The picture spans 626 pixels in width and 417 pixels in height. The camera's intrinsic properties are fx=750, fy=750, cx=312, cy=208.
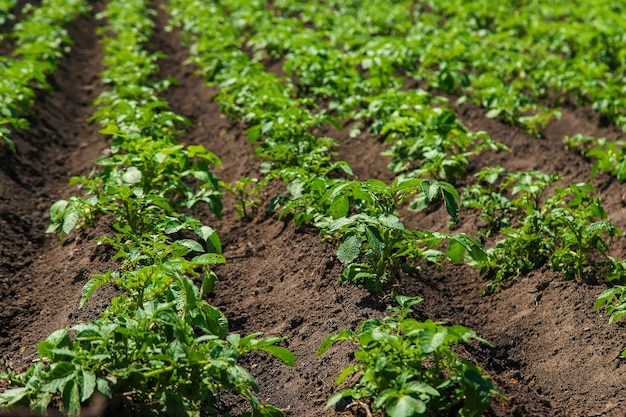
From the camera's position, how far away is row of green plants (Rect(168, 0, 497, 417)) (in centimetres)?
262

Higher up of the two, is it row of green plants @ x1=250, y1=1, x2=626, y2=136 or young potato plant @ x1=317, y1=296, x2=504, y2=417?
young potato plant @ x1=317, y1=296, x2=504, y2=417

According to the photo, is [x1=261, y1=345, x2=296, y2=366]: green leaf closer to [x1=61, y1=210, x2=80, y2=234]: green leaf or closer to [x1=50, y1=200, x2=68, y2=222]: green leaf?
[x1=61, y1=210, x2=80, y2=234]: green leaf

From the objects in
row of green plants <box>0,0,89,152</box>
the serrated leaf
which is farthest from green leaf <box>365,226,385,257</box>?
row of green plants <box>0,0,89,152</box>

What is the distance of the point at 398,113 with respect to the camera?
5.38 m

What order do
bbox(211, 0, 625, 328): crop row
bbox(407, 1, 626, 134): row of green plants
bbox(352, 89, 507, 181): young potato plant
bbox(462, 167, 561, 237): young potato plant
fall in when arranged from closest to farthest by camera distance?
bbox(211, 0, 625, 328): crop row < bbox(462, 167, 561, 237): young potato plant < bbox(352, 89, 507, 181): young potato plant < bbox(407, 1, 626, 134): row of green plants

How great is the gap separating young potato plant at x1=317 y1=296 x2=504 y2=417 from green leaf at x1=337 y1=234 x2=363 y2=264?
1.54 ft

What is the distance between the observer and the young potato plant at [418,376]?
2.56 meters

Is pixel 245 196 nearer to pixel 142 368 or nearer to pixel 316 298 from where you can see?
pixel 316 298

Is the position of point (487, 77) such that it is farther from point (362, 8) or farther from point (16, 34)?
point (16, 34)

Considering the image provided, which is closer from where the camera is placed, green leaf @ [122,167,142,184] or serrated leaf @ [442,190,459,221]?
serrated leaf @ [442,190,459,221]

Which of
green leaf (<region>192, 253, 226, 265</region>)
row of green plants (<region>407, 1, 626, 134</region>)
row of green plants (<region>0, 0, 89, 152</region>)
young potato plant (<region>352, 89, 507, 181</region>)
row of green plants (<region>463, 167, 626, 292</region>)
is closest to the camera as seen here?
green leaf (<region>192, 253, 226, 265</region>)

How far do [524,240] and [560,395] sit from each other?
3.41ft

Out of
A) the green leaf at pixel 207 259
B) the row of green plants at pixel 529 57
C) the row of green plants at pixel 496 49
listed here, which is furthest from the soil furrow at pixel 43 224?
the row of green plants at pixel 529 57

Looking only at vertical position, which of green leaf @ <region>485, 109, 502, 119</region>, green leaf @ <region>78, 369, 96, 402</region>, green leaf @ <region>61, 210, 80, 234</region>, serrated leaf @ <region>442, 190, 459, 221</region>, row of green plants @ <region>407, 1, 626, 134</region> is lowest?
row of green plants @ <region>407, 1, 626, 134</region>
